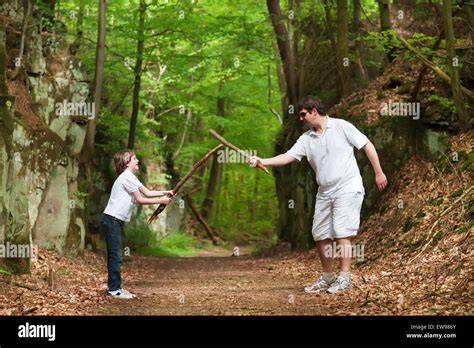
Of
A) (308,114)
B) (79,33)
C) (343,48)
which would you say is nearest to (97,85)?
(79,33)

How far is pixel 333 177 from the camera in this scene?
340 inches

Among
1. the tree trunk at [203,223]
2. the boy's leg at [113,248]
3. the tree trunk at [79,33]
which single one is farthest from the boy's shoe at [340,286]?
the tree trunk at [203,223]

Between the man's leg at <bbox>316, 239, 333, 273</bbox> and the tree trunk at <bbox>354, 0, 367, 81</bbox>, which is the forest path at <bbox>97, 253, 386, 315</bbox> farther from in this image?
the tree trunk at <bbox>354, 0, 367, 81</bbox>

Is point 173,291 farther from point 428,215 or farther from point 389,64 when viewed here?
point 389,64

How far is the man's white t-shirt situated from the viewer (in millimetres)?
8617

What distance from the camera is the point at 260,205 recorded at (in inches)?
1591

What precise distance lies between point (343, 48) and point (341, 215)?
31.4 feet

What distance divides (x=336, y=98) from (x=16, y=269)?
1140cm

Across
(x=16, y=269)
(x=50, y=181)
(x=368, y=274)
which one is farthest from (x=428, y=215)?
(x=50, y=181)

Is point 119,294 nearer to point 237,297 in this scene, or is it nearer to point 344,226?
point 237,297

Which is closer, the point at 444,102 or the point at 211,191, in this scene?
the point at 444,102

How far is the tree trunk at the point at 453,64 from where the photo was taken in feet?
37.8

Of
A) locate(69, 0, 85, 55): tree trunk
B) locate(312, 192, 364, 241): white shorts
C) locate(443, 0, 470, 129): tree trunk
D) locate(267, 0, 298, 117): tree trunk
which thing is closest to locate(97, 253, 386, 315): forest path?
locate(312, 192, 364, 241): white shorts

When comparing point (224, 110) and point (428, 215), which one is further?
point (224, 110)
